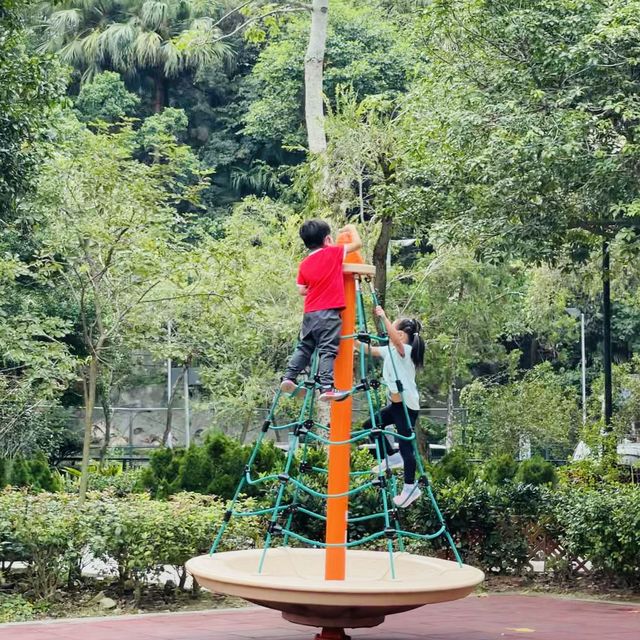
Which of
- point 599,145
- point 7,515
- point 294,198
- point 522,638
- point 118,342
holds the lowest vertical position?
point 522,638

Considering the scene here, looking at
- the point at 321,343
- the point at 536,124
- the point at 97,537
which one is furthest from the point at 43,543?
the point at 536,124

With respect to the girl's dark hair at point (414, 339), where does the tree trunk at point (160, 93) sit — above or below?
above

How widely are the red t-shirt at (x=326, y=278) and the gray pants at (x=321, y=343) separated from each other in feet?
0.17

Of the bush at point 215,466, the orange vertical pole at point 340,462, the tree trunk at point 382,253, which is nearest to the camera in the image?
the orange vertical pole at point 340,462

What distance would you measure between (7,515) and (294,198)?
30.5 metres

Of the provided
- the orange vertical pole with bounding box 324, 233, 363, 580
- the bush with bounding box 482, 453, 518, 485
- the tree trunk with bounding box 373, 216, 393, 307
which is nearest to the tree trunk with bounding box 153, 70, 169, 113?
the tree trunk with bounding box 373, 216, 393, 307

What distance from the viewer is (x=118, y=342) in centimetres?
1747

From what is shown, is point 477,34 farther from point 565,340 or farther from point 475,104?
point 565,340

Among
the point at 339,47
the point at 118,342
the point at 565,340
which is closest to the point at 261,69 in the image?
the point at 339,47

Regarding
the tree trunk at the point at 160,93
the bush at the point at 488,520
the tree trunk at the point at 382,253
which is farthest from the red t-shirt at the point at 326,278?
the tree trunk at the point at 160,93

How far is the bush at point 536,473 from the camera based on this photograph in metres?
13.0

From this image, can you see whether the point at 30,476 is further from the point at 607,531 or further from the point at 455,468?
the point at 607,531

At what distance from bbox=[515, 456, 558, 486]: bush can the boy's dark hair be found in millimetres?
6715

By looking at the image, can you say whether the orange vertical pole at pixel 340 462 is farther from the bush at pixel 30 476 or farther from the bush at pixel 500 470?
the bush at pixel 30 476
